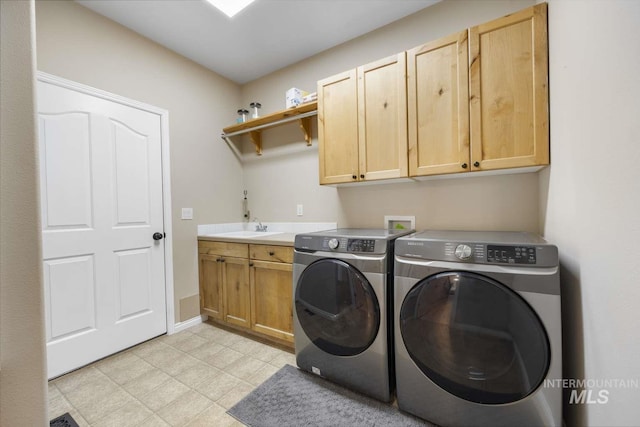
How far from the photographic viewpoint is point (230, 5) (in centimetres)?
183

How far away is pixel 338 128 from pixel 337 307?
4.40 feet

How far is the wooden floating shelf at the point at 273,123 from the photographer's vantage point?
7.56 feet

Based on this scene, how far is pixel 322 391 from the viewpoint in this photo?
60.9 inches

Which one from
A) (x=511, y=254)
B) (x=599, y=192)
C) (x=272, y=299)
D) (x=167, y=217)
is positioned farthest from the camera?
(x=167, y=217)

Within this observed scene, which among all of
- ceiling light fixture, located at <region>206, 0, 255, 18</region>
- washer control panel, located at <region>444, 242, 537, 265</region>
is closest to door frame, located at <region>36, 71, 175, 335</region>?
ceiling light fixture, located at <region>206, 0, 255, 18</region>

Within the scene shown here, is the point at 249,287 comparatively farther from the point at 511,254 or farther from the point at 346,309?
the point at 511,254

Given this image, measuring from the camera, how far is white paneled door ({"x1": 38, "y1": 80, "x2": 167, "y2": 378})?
172 cm

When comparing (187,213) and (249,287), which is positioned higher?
(187,213)

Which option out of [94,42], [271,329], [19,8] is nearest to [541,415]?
[271,329]

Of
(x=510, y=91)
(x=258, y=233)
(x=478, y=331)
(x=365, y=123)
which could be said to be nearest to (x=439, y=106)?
(x=510, y=91)

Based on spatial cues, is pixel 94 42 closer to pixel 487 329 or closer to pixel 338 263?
pixel 338 263

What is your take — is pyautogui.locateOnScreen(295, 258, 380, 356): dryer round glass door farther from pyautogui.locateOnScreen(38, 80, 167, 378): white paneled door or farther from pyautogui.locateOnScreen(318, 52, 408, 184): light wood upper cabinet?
pyautogui.locateOnScreen(38, 80, 167, 378): white paneled door

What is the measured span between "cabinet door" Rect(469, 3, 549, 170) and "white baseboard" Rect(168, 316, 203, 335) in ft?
9.11

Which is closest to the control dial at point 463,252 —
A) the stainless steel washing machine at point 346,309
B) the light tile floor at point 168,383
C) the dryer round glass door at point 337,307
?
the stainless steel washing machine at point 346,309
